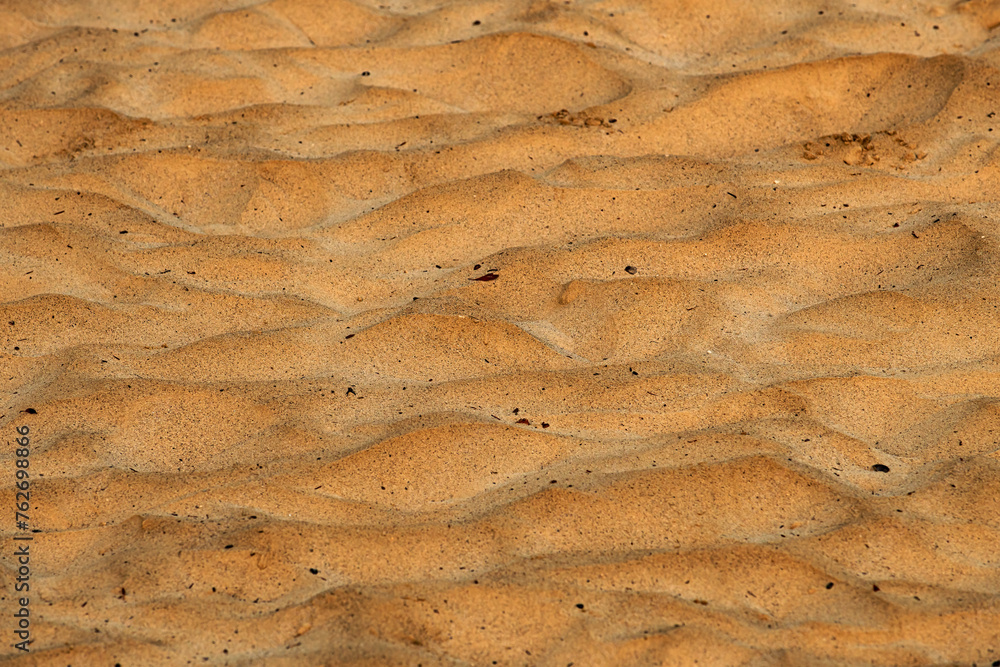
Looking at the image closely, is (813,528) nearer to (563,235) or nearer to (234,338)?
(563,235)

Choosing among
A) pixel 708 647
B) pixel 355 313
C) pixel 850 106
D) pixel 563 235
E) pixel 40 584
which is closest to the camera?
pixel 708 647

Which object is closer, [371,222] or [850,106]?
[371,222]

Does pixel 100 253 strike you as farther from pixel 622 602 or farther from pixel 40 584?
pixel 622 602

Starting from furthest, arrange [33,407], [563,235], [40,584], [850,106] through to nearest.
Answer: [850,106]
[563,235]
[33,407]
[40,584]

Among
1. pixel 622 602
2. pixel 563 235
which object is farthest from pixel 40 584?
pixel 563 235

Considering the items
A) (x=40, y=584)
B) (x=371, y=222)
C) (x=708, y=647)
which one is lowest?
(x=40, y=584)

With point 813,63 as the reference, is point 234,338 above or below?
below

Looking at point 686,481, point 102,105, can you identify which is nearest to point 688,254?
point 686,481
